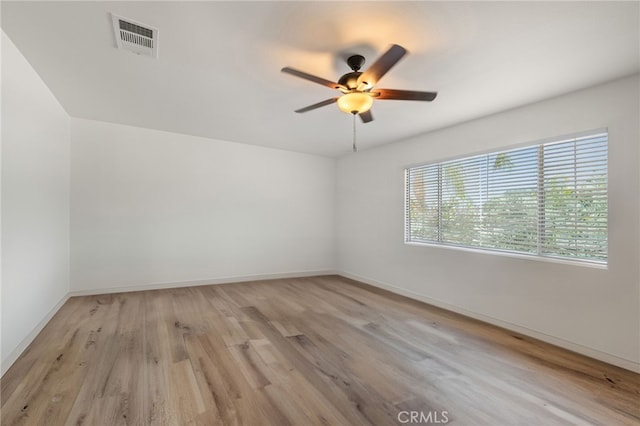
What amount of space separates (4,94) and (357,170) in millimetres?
4712

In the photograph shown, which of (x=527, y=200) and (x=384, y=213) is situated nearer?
(x=527, y=200)

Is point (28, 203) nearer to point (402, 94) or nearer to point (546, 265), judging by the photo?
point (402, 94)

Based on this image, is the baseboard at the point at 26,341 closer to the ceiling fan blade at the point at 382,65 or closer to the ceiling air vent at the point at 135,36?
the ceiling air vent at the point at 135,36

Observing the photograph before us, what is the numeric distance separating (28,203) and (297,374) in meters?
2.90

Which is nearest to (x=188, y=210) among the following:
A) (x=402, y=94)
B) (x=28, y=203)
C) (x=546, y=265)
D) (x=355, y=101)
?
(x=28, y=203)

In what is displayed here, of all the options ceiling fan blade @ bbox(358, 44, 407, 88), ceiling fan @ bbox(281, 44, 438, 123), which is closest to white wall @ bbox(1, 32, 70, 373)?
ceiling fan @ bbox(281, 44, 438, 123)

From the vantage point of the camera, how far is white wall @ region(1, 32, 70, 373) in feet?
7.18

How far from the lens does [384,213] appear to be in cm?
495

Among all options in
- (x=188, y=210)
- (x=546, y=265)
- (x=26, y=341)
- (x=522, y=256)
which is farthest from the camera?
(x=188, y=210)

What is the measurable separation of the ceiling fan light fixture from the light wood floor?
2.11 metres

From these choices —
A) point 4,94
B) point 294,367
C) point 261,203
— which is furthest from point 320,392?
point 261,203

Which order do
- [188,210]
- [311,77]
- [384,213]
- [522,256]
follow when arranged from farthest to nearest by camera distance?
[384,213] < [188,210] < [522,256] < [311,77]

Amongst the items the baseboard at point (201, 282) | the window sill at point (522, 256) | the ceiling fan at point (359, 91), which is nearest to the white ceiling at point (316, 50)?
the ceiling fan at point (359, 91)

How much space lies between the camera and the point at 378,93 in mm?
2242
